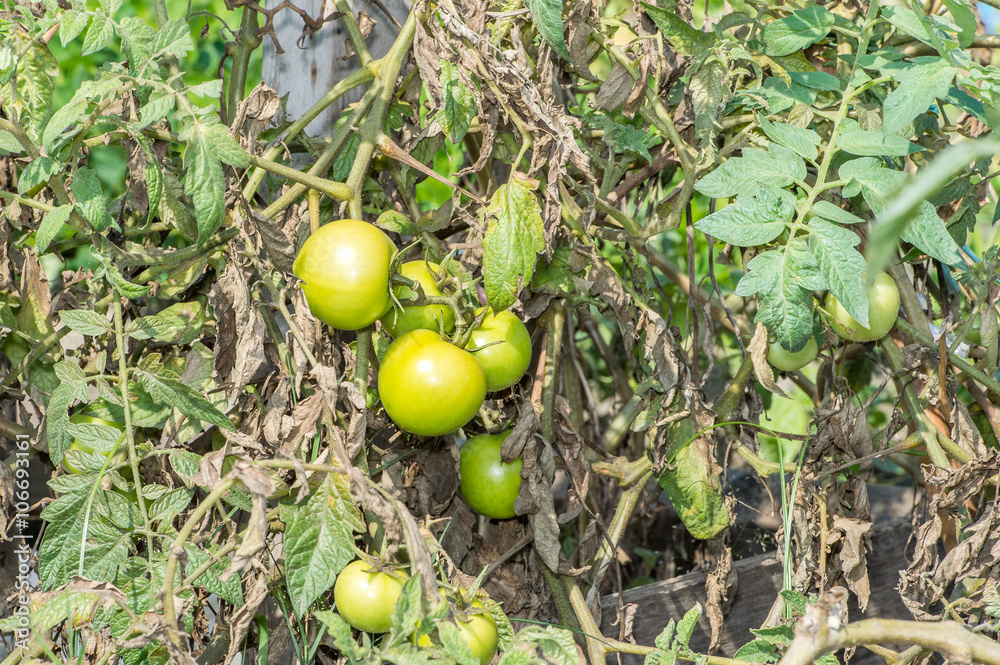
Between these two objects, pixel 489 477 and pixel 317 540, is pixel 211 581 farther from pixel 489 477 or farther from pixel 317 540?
pixel 489 477

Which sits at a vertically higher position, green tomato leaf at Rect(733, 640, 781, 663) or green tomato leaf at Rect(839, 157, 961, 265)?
green tomato leaf at Rect(839, 157, 961, 265)

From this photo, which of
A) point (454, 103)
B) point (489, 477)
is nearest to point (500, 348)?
point (489, 477)

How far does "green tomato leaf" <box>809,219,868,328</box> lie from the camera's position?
782 millimetres

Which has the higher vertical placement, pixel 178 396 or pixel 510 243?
pixel 510 243

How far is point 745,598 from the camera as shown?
133 centimetres

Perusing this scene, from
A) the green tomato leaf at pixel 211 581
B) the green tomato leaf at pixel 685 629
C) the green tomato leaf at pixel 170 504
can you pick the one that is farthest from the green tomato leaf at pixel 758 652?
the green tomato leaf at pixel 170 504

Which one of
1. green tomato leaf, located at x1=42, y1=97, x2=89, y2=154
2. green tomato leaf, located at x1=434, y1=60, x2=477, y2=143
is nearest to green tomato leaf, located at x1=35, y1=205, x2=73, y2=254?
green tomato leaf, located at x1=42, y1=97, x2=89, y2=154

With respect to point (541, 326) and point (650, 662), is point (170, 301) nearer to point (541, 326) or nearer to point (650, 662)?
point (541, 326)

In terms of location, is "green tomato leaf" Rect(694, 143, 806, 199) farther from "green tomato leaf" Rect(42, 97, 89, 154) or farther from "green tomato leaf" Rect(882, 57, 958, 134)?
"green tomato leaf" Rect(42, 97, 89, 154)

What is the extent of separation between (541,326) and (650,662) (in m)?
0.54

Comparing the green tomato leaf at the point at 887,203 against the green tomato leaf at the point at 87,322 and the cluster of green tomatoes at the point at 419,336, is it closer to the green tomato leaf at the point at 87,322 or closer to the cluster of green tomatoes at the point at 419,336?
the cluster of green tomatoes at the point at 419,336

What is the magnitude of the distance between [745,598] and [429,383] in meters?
0.81

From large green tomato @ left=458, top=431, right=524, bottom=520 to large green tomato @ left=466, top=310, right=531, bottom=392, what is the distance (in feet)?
0.31

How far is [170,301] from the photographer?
144 cm
